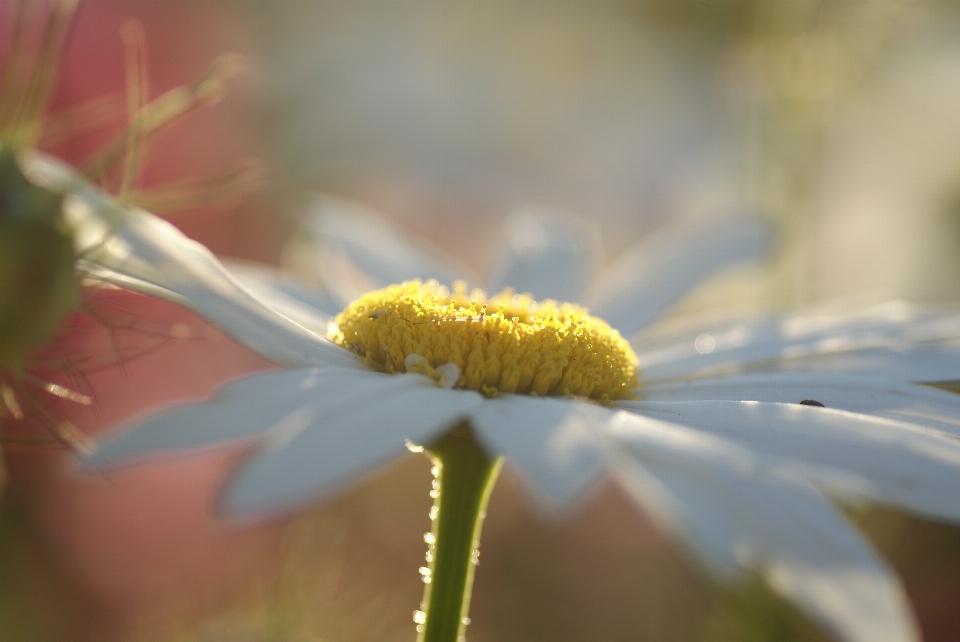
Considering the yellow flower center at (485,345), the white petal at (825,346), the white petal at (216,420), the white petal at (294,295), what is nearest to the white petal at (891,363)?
the white petal at (825,346)

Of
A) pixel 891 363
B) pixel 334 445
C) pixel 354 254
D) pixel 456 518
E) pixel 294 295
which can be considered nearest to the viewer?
pixel 334 445

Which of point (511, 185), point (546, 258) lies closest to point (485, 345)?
point (546, 258)

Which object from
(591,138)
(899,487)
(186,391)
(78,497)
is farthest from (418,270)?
(591,138)

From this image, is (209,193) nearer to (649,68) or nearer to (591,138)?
(591,138)

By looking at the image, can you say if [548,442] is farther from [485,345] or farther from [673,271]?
[673,271]

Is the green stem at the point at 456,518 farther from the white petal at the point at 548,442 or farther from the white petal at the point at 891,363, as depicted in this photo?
the white petal at the point at 891,363

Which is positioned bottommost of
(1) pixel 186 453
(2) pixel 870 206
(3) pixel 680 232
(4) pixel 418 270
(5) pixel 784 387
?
(1) pixel 186 453
